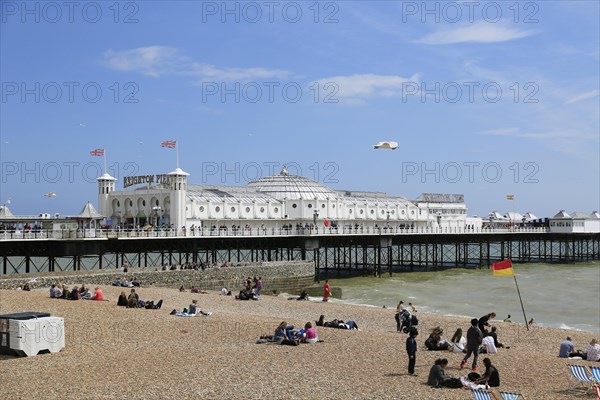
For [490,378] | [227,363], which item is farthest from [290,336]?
[490,378]

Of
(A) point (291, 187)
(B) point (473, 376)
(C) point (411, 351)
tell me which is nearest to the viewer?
(B) point (473, 376)

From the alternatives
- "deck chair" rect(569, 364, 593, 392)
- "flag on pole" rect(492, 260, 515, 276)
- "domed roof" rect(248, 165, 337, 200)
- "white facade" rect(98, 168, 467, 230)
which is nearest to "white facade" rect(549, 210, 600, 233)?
"white facade" rect(98, 168, 467, 230)

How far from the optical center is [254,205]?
2085 inches

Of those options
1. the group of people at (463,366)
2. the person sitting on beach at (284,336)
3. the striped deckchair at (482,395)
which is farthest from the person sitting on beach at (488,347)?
the striped deckchair at (482,395)

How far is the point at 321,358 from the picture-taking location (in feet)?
48.6

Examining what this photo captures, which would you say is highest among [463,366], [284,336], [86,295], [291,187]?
[291,187]

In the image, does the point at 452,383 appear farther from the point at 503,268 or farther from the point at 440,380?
the point at 503,268

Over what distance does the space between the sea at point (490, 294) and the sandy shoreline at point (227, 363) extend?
11.9m

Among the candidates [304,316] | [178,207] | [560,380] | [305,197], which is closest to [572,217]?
[305,197]

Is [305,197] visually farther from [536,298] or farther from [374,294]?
[536,298]

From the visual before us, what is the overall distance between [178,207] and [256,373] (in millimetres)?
33459

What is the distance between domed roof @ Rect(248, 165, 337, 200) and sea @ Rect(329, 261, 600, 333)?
10495mm

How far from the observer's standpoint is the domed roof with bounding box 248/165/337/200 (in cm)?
6006

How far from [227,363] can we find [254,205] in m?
39.1
